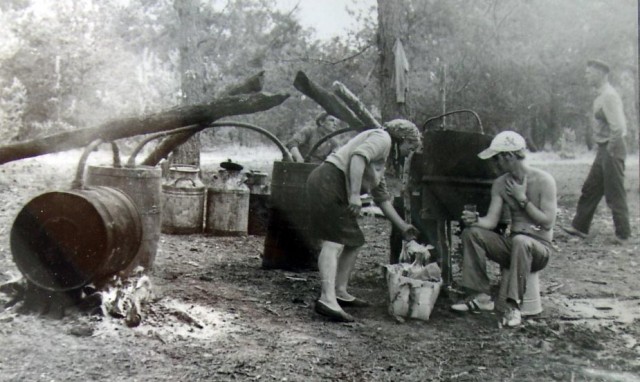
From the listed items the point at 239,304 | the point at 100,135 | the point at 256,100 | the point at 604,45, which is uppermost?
the point at 604,45

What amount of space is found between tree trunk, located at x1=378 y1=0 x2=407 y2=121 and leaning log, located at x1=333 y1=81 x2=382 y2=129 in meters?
1.68

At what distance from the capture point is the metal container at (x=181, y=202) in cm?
681

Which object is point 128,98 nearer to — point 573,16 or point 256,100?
point 256,100

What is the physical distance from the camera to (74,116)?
5.28 metres

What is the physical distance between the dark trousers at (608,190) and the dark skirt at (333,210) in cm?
404

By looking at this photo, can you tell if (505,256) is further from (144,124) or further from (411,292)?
(144,124)

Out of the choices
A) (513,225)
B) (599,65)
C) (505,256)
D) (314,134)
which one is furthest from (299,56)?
(505,256)

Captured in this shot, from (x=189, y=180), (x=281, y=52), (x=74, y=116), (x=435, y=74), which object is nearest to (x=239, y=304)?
(x=74, y=116)

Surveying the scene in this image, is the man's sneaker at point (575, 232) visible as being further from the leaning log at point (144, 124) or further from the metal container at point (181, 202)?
the metal container at point (181, 202)

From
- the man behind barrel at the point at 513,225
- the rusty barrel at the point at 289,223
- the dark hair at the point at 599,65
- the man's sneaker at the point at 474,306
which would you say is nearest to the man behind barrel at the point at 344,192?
the man behind barrel at the point at 513,225

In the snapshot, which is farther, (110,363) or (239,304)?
(239,304)

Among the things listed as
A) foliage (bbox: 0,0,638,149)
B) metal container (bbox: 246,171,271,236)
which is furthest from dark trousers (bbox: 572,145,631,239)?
metal container (bbox: 246,171,271,236)

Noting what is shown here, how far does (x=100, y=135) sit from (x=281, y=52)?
5.91 metres

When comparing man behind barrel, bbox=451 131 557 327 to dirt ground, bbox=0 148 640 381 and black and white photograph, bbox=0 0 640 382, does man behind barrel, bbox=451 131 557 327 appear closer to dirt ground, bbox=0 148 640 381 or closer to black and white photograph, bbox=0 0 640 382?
black and white photograph, bbox=0 0 640 382
